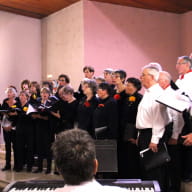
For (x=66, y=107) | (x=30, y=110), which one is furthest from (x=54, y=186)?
(x=30, y=110)

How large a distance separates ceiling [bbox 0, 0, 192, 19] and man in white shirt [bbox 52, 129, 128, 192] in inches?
262

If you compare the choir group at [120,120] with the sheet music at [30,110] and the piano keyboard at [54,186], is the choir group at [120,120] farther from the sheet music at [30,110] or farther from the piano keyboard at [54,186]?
the piano keyboard at [54,186]

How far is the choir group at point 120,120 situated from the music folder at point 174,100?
202mm

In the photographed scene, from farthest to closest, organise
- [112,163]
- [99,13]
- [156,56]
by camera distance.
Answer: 1. [156,56]
2. [99,13]
3. [112,163]

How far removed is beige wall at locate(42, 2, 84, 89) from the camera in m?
7.63

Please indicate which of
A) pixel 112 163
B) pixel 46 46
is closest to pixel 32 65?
pixel 46 46

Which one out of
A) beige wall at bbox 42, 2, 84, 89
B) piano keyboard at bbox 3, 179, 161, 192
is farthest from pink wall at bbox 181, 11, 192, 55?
piano keyboard at bbox 3, 179, 161, 192

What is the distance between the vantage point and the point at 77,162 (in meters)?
1.26

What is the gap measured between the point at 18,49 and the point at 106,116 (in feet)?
16.8

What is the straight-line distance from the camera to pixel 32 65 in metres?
8.59

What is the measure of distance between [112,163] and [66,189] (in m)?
2.03

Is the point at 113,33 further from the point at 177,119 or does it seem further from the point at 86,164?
the point at 86,164

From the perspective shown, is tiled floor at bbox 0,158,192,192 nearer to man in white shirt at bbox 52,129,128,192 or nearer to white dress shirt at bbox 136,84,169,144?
white dress shirt at bbox 136,84,169,144

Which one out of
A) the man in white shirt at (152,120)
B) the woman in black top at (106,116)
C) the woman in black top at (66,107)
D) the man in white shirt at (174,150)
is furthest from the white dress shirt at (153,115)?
the woman in black top at (66,107)
